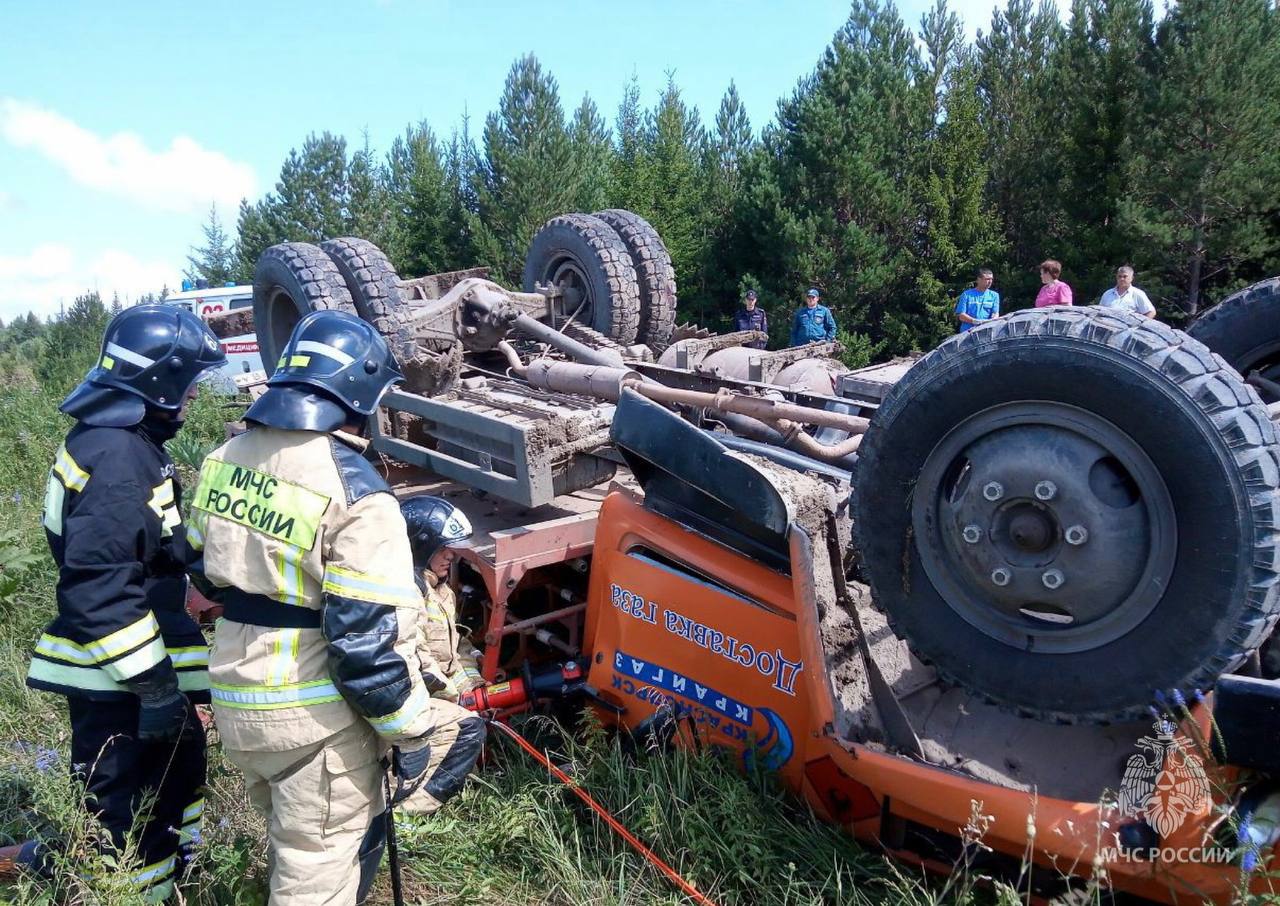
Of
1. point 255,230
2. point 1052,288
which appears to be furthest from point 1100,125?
point 255,230

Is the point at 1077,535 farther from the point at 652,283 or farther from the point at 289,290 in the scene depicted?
the point at 652,283

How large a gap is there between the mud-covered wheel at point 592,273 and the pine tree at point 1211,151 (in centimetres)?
974

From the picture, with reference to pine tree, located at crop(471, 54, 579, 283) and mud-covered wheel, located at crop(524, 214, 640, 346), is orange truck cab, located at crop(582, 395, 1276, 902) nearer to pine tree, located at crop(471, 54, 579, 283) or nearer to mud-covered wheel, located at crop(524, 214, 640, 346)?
mud-covered wheel, located at crop(524, 214, 640, 346)

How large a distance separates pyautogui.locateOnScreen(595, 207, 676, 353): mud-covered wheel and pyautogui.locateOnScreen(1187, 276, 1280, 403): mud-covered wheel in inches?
165

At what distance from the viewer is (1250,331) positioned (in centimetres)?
313

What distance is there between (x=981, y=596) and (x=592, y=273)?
195 inches

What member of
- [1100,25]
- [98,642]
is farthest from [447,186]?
[98,642]

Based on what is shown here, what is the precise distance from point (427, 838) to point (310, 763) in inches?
38.7

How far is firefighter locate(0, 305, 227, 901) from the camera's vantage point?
2.54 metres

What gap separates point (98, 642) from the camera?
2.52m

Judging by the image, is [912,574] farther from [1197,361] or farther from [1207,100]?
[1207,100]

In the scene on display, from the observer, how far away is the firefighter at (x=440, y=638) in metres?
2.86

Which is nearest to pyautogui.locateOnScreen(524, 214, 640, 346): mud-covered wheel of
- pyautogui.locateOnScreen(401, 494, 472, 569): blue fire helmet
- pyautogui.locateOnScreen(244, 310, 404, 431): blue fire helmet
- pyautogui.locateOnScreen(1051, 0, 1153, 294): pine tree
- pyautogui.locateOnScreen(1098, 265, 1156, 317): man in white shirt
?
pyautogui.locateOnScreen(401, 494, 472, 569): blue fire helmet

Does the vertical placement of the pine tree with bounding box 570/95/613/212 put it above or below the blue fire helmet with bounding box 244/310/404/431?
above
